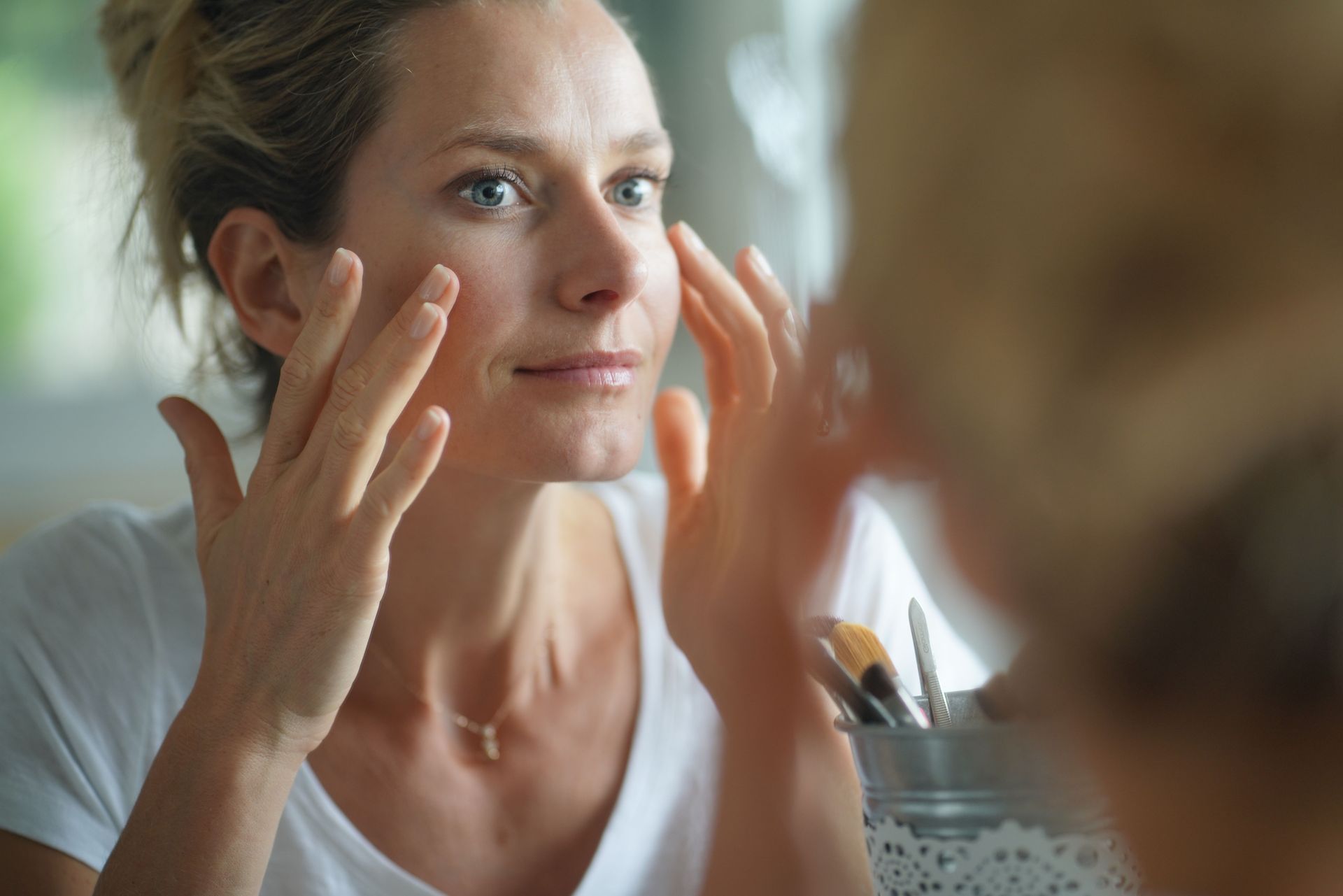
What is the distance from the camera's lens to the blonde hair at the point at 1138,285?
0.35 m

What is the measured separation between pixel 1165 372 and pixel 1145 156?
68mm

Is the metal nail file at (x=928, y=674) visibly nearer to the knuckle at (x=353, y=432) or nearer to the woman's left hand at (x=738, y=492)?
the woman's left hand at (x=738, y=492)

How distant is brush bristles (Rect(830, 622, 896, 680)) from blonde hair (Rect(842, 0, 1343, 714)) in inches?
11.8

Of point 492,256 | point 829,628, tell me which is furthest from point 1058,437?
point 492,256

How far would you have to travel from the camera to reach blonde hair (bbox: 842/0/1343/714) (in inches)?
13.7

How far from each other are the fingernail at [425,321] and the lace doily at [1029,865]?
0.51 m

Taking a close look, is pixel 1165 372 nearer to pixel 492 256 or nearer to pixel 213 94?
pixel 492 256

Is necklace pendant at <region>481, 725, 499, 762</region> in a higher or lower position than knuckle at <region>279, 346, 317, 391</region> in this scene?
lower

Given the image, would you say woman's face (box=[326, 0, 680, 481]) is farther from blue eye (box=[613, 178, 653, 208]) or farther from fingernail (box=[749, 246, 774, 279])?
fingernail (box=[749, 246, 774, 279])

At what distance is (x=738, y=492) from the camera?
3.49 feet

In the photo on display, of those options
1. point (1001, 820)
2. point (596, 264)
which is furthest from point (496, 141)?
point (1001, 820)

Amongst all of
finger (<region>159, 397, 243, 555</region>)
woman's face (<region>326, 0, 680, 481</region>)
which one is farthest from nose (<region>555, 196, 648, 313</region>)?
finger (<region>159, 397, 243, 555</region>)

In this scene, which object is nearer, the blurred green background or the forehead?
the forehead

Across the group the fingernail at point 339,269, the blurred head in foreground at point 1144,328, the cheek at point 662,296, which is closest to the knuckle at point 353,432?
the fingernail at point 339,269
